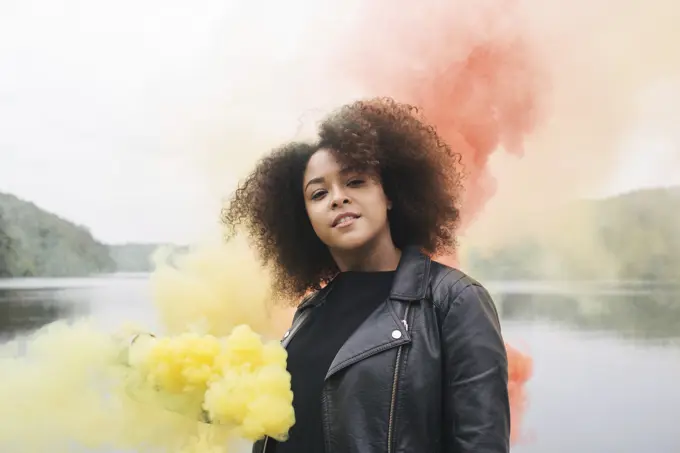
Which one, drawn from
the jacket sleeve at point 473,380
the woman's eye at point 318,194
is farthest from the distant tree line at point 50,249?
the jacket sleeve at point 473,380

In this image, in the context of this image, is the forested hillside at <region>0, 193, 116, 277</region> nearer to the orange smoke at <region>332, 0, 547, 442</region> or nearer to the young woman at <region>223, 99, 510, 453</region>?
the young woman at <region>223, 99, 510, 453</region>

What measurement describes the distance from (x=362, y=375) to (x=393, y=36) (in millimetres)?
888

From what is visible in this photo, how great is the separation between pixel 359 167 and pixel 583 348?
2.49 ft

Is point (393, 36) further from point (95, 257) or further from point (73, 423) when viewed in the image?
point (73, 423)

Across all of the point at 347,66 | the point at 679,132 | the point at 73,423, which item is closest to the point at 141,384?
the point at 73,423

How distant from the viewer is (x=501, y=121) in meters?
1.37

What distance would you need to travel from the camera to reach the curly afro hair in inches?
40.0

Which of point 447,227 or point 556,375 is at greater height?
point 447,227

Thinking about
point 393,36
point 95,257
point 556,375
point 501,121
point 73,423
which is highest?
point 393,36

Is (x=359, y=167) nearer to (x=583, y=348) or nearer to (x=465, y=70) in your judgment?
(x=465, y=70)

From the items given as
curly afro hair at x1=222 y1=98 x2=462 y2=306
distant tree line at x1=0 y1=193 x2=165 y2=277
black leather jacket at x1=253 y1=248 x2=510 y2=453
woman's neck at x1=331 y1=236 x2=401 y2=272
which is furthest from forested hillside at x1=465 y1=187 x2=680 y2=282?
distant tree line at x1=0 y1=193 x2=165 y2=277

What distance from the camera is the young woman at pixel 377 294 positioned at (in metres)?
0.79

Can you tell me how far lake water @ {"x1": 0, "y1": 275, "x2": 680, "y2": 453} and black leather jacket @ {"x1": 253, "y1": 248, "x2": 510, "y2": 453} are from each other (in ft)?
1.90

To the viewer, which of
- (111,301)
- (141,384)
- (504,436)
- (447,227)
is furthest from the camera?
(111,301)
